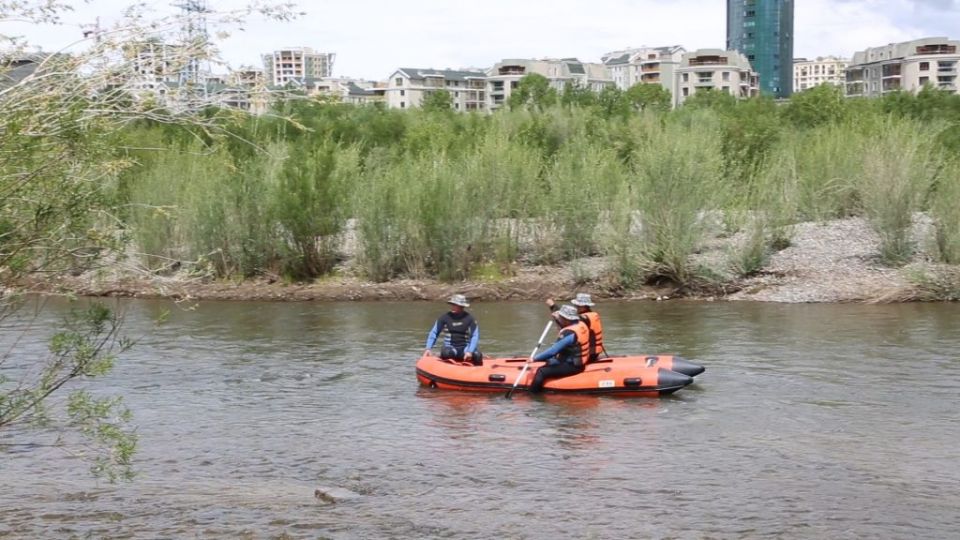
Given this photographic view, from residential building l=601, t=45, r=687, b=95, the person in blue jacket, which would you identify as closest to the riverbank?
the person in blue jacket

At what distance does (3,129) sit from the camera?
6.52 meters

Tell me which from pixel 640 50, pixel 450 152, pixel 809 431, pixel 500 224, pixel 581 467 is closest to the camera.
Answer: pixel 581 467

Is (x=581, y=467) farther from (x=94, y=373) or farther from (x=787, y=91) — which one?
(x=787, y=91)

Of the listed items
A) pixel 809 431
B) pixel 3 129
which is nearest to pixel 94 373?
pixel 3 129

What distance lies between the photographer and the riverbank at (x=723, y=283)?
22.6m

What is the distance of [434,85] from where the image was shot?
10706cm

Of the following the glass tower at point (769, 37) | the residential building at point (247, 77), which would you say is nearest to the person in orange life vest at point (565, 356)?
the residential building at point (247, 77)

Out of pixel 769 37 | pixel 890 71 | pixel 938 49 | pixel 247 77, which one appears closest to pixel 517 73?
pixel 890 71

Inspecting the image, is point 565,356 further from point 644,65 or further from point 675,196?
point 644,65

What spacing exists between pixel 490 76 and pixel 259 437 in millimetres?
99084

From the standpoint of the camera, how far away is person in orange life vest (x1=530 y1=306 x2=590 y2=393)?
14.2m

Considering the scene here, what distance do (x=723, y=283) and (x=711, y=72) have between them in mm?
83544

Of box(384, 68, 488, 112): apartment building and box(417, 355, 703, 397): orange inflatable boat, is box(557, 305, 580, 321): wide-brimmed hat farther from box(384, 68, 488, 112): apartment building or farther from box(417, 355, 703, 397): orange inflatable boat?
box(384, 68, 488, 112): apartment building

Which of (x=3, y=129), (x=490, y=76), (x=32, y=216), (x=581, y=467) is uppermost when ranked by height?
(x=490, y=76)
